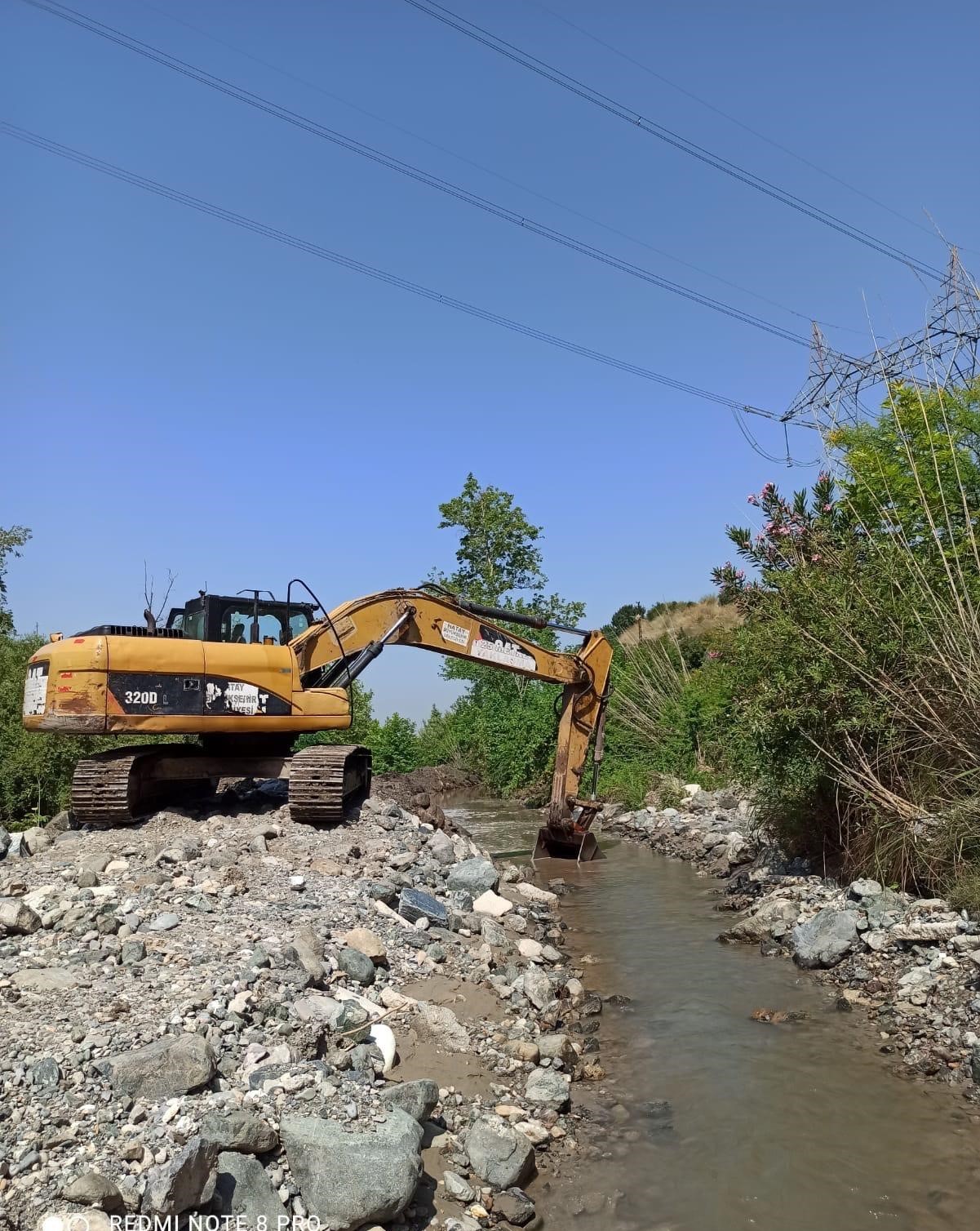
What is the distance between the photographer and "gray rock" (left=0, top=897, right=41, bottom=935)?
586 cm

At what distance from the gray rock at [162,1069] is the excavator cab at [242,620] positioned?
607 centimetres

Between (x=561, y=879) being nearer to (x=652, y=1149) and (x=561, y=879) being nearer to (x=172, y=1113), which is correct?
(x=652, y=1149)

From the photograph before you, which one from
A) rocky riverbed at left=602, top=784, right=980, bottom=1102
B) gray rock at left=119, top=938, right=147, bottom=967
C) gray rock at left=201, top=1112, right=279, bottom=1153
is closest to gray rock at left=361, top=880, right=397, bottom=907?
gray rock at left=119, top=938, right=147, bottom=967

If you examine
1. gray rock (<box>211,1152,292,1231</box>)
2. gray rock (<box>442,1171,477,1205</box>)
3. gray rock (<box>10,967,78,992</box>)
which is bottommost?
gray rock (<box>442,1171,477,1205</box>)

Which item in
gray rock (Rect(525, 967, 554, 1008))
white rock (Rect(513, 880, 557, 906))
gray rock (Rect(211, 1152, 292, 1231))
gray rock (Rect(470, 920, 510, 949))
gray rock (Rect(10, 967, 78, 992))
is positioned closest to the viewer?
gray rock (Rect(211, 1152, 292, 1231))

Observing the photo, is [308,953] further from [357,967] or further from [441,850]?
[441,850]

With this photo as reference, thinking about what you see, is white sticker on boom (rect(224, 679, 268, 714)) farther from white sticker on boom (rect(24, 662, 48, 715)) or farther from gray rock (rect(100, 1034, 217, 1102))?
gray rock (rect(100, 1034, 217, 1102))

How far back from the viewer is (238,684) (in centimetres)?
941

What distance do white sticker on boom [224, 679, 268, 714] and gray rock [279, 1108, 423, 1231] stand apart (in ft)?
19.0

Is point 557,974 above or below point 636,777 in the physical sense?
below

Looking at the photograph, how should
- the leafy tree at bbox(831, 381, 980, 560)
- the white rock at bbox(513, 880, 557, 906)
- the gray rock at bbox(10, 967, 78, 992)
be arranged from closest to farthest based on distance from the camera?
the gray rock at bbox(10, 967, 78, 992) → the leafy tree at bbox(831, 381, 980, 560) → the white rock at bbox(513, 880, 557, 906)

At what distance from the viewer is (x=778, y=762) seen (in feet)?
31.7

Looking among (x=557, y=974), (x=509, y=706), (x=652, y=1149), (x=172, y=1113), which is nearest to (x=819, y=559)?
(x=557, y=974)

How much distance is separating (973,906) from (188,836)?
672 centimetres
